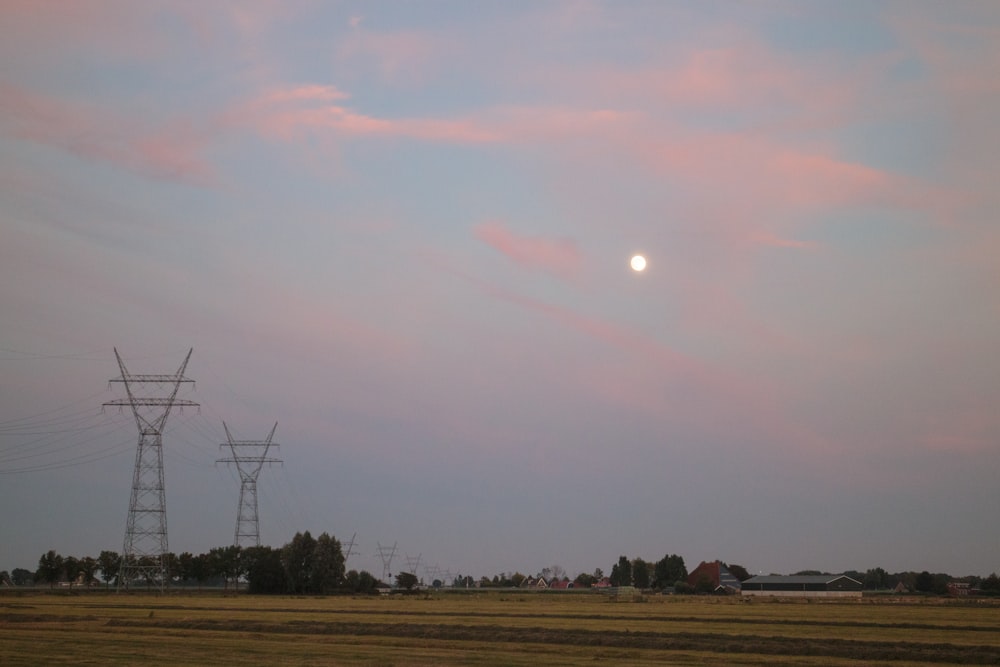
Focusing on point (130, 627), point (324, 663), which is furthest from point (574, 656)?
point (130, 627)

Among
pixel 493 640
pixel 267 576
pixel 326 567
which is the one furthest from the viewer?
pixel 326 567

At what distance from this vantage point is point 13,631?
56875mm

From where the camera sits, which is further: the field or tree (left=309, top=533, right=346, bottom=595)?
tree (left=309, top=533, right=346, bottom=595)

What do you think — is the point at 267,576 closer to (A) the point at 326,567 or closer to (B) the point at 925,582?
(A) the point at 326,567

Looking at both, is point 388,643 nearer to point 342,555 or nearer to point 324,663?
point 324,663

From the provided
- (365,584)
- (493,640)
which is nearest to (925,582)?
(365,584)

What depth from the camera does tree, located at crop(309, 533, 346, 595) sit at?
178m

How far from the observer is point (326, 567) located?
180 metres

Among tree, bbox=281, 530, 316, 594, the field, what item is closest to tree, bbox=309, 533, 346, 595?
tree, bbox=281, 530, 316, 594

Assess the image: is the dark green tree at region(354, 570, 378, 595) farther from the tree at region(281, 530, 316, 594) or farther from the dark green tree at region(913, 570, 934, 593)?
the dark green tree at region(913, 570, 934, 593)

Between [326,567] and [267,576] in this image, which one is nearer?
[267,576]

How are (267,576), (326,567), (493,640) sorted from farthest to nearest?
(326,567) < (267,576) < (493,640)

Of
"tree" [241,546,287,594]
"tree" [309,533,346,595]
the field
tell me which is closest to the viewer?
the field

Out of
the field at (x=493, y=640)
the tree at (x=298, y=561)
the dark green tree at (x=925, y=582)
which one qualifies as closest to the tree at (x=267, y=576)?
the tree at (x=298, y=561)
